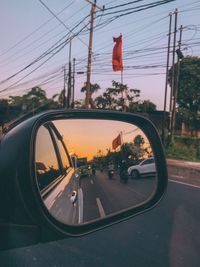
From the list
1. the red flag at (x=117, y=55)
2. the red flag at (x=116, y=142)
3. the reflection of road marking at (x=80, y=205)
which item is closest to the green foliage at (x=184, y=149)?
the red flag at (x=117, y=55)

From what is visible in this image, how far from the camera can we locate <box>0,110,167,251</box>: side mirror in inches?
60.3

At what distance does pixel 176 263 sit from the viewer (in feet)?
14.1

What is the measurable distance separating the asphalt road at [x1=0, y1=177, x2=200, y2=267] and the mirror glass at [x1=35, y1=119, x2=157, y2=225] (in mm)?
1109

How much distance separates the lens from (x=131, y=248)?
480 centimetres

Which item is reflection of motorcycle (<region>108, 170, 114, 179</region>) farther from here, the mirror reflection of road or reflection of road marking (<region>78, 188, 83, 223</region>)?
reflection of road marking (<region>78, 188, 83, 223</region>)

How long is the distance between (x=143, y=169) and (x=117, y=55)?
2436 cm

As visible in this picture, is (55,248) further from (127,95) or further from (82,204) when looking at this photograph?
(127,95)

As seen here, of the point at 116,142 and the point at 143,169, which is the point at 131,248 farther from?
the point at 116,142

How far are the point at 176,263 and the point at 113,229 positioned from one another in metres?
1.62

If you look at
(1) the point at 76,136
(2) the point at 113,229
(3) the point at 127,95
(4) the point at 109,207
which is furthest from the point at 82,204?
(3) the point at 127,95

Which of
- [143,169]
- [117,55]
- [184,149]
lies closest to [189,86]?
[184,149]

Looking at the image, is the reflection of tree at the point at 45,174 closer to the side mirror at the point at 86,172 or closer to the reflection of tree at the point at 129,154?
the side mirror at the point at 86,172

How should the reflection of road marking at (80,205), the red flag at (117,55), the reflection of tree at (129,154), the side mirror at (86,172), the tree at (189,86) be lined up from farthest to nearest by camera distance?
the tree at (189,86) → the red flag at (117,55) → the reflection of tree at (129,154) → the reflection of road marking at (80,205) → the side mirror at (86,172)

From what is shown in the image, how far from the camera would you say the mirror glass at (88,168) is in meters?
1.68
